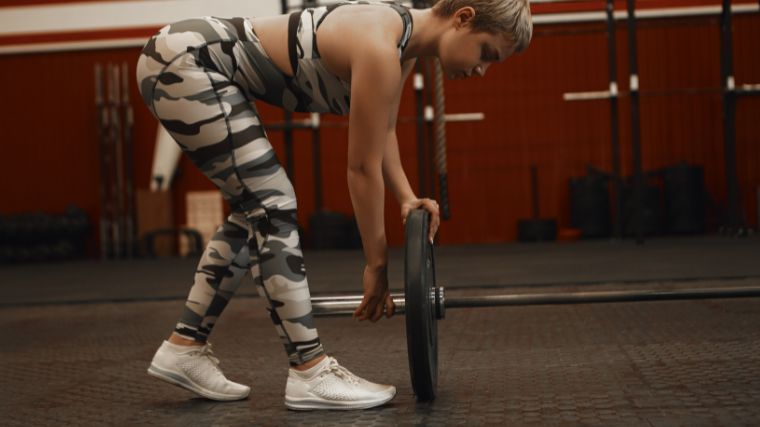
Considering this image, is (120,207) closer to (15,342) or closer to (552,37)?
(552,37)

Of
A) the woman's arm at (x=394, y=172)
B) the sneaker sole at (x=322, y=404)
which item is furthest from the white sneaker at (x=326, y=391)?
the woman's arm at (x=394, y=172)

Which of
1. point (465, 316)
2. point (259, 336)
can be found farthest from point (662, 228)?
point (259, 336)

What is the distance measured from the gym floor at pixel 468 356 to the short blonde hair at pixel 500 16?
64cm

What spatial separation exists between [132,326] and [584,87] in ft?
17.6

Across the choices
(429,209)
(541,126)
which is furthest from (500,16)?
(541,126)

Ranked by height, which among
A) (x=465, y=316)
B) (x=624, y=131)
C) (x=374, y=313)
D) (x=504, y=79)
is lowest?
(x=465, y=316)

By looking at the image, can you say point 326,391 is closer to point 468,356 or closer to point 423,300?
point 423,300

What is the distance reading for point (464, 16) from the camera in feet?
5.08

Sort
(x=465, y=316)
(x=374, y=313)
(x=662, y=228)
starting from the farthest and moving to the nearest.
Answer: (x=662, y=228), (x=465, y=316), (x=374, y=313)

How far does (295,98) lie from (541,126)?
633 centimetres

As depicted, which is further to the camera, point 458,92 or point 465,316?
point 458,92

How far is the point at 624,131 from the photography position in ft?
25.2

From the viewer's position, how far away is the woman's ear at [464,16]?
5.05 feet

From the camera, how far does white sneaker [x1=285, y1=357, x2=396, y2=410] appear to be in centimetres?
165
